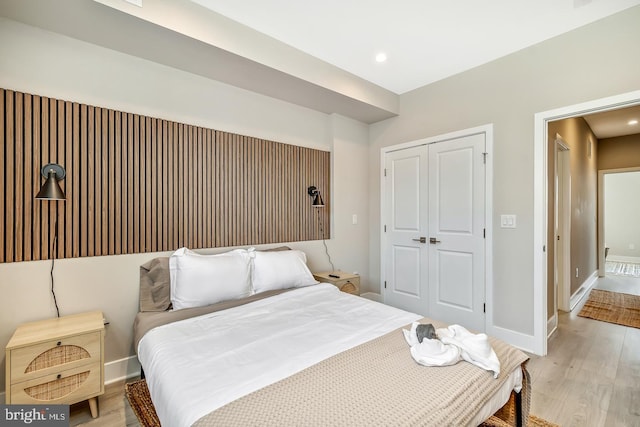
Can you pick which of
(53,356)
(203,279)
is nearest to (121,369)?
(53,356)

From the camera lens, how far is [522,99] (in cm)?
272

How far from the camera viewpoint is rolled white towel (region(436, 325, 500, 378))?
4.34 feet

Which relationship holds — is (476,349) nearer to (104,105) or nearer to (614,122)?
(104,105)

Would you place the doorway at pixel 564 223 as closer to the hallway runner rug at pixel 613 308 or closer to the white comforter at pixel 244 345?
the hallway runner rug at pixel 613 308

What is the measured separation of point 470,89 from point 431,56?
0.59 metres

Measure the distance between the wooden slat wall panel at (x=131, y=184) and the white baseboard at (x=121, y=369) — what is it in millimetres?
827

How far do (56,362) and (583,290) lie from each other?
247 inches

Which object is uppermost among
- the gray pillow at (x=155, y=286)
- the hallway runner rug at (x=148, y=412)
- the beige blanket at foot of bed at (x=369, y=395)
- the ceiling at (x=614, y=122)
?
the ceiling at (x=614, y=122)

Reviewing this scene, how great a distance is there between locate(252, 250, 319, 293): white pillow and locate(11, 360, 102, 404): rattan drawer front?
1.12 m

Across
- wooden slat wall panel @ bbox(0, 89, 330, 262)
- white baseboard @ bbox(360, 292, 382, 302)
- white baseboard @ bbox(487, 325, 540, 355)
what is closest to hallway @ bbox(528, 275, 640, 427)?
white baseboard @ bbox(487, 325, 540, 355)

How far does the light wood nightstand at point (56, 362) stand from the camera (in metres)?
1.60

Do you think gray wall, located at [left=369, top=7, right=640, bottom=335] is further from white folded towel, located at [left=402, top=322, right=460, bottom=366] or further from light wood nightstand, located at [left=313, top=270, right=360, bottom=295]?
white folded towel, located at [left=402, top=322, right=460, bottom=366]

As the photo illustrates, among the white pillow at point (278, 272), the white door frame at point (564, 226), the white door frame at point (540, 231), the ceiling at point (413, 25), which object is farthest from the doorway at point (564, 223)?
the white pillow at point (278, 272)

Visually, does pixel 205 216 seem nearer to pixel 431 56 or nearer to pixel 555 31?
pixel 431 56
